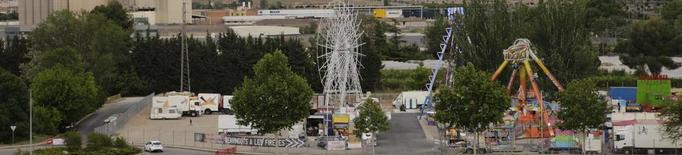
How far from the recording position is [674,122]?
4300 cm

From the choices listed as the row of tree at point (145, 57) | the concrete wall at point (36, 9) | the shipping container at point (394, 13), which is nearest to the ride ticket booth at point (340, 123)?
the row of tree at point (145, 57)

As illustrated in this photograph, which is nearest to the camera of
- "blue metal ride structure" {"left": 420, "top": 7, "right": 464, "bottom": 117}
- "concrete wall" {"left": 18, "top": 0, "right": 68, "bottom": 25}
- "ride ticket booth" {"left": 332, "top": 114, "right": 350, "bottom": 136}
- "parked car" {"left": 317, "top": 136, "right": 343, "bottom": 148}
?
"parked car" {"left": 317, "top": 136, "right": 343, "bottom": 148}

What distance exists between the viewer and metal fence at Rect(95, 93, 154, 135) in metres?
53.7

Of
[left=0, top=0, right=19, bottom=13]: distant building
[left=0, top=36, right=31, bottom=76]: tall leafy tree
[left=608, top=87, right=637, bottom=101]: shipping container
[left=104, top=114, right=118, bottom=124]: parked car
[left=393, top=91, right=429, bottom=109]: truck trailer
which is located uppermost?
[left=0, top=0, right=19, bottom=13]: distant building

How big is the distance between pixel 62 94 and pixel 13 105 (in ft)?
13.6

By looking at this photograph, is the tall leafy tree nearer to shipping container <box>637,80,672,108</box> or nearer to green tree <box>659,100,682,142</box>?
shipping container <box>637,80,672,108</box>

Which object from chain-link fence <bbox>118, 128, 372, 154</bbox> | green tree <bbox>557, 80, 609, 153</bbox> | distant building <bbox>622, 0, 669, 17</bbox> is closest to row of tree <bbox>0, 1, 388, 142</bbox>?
chain-link fence <bbox>118, 128, 372, 154</bbox>

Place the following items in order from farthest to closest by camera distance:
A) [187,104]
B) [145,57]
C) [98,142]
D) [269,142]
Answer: [145,57]
[187,104]
[269,142]
[98,142]

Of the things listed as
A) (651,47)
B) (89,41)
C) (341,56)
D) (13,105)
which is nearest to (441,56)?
(341,56)

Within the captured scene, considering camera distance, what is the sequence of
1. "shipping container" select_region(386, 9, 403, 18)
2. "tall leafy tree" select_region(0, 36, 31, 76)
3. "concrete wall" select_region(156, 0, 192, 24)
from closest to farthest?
1. "tall leafy tree" select_region(0, 36, 31, 76)
2. "concrete wall" select_region(156, 0, 192, 24)
3. "shipping container" select_region(386, 9, 403, 18)

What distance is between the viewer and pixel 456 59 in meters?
64.1

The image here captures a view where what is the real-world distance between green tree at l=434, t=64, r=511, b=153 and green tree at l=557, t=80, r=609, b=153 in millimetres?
2376

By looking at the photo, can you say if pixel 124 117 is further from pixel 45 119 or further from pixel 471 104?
pixel 471 104

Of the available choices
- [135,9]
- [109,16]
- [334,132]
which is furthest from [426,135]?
[135,9]
